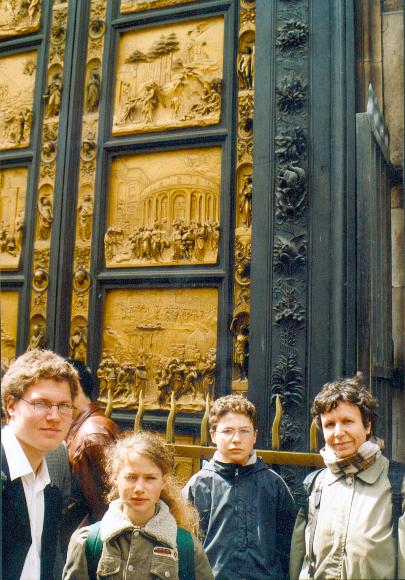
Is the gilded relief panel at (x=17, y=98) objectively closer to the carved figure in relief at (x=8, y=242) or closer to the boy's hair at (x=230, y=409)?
the carved figure in relief at (x=8, y=242)

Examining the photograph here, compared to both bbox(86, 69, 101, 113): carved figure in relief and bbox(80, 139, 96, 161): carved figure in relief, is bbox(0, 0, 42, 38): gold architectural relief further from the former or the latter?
bbox(80, 139, 96, 161): carved figure in relief

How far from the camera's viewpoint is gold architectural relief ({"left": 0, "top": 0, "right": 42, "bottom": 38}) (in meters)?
5.48

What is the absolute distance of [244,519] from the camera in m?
2.75

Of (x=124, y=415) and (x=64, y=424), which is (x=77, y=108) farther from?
(x=64, y=424)

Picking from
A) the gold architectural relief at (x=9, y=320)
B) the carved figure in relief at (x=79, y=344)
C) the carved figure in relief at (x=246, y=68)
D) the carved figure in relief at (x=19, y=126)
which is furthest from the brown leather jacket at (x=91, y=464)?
the carved figure in relief at (x=19, y=126)

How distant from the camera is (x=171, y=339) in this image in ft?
15.7

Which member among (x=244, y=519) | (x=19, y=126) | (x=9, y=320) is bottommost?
(x=244, y=519)

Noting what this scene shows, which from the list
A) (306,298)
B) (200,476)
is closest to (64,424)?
(200,476)

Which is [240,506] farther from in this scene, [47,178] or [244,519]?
[47,178]

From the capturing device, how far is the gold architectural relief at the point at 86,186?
5094mm

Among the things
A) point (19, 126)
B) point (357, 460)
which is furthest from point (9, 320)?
point (357, 460)

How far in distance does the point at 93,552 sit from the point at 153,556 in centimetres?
22

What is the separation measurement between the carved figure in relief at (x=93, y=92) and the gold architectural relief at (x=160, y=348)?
1.55 m

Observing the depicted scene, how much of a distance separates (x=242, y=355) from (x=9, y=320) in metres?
1.98
